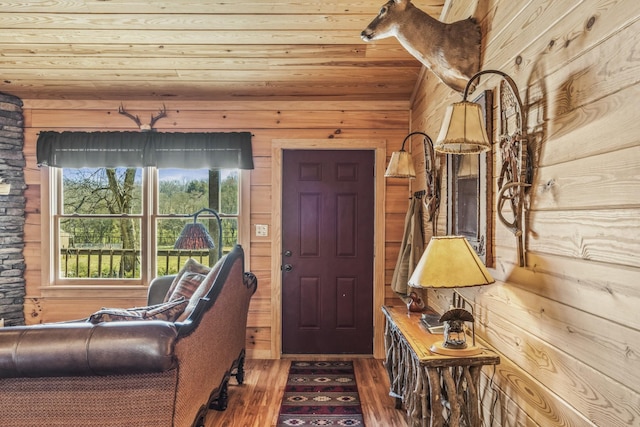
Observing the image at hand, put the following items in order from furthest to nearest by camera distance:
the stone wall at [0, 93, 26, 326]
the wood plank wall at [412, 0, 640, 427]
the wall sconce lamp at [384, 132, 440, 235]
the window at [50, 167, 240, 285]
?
the window at [50, 167, 240, 285] < the stone wall at [0, 93, 26, 326] < the wall sconce lamp at [384, 132, 440, 235] < the wood plank wall at [412, 0, 640, 427]

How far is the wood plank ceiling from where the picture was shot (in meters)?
2.89

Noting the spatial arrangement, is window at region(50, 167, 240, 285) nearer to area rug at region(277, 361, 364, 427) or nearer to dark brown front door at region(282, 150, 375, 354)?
dark brown front door at region(282, 150, 375, 354)

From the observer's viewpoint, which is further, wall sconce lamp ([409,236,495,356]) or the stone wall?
the stone wall

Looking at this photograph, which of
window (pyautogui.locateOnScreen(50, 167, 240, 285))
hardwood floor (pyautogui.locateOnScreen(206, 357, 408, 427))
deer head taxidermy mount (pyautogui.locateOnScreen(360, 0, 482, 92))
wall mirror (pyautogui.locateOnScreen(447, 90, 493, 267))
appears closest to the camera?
wall mirror (pyautogui.locateOnScreen(447, 90, 493, 267))

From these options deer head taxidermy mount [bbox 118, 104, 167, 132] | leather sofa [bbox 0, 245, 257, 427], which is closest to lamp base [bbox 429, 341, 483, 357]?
leather sofa [bbox 0, 245, 257, 427]

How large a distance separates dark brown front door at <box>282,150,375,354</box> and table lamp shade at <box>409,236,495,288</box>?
7.20 feet

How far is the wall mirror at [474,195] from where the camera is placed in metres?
2.12

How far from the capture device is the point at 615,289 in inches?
47.4

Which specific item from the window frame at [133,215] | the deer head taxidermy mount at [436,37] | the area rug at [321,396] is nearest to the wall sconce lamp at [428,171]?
the deer head taxidermy mount at [436,37]

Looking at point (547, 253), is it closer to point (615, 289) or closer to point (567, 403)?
point (615, 289)

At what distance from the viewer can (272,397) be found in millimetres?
3180

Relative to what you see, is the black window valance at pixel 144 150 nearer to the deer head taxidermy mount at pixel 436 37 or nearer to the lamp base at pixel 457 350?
the deer head taxidermy mount at pixel 436 37

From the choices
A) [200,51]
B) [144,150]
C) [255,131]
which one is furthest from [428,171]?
[144,150]

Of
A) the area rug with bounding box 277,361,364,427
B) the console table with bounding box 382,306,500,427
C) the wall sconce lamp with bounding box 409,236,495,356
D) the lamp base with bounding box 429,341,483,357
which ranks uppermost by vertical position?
the wall sconce lamp with bounding box 409,236,495,356
